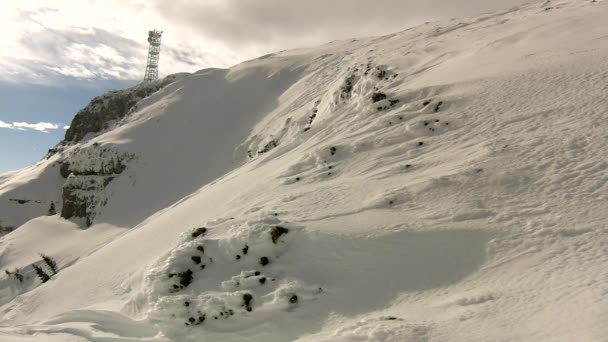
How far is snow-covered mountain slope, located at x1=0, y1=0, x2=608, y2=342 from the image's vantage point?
6.03m

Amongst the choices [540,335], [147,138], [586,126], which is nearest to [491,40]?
[586,126]

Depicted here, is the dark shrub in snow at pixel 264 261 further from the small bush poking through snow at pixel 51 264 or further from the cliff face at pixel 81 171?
the cliff face at pixel 81 171

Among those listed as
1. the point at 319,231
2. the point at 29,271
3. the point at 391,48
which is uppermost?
the point at 391,48

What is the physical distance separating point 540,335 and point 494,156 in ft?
19.1

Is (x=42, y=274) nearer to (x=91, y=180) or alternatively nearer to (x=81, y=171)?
(x=91, y=180)

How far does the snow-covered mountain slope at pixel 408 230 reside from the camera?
6027mm

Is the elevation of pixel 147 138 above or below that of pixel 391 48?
below

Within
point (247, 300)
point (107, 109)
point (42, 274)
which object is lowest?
point (42, 274)

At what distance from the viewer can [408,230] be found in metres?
8.09

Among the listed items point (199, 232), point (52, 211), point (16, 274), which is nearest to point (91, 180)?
point (52, 211)

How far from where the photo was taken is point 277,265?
847cm

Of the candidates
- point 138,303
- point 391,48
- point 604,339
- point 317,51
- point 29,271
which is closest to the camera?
point 604,339

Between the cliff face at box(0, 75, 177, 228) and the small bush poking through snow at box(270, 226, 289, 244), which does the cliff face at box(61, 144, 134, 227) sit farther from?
the small bush poking through snow at box(270, 226, 289, 244)

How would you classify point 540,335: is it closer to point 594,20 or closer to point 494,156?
point 494,156
